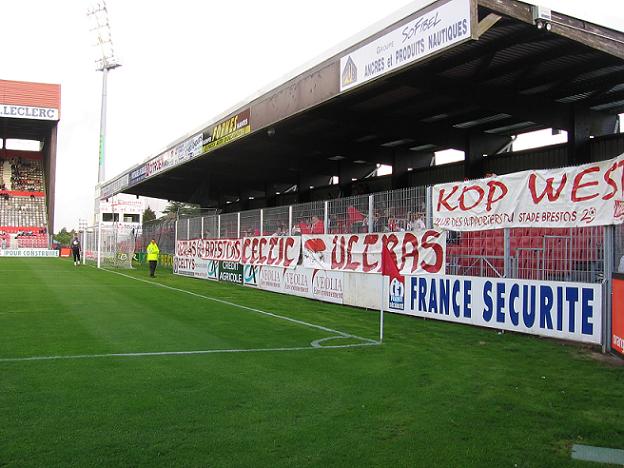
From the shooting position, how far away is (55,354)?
795 centimetres

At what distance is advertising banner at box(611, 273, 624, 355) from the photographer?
8.02 metres

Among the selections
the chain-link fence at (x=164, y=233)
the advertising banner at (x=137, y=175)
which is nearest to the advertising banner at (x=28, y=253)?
the chain-link fence at (x=164, y=233)

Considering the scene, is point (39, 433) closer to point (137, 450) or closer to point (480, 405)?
point (137, 450)

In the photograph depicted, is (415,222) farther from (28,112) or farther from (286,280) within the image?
(28,112)

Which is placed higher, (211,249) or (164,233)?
(164,233)

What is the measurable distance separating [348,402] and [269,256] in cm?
1429

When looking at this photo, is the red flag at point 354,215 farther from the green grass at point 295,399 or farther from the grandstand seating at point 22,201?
the grandstand seating at point 22,201

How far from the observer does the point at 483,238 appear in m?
11.8

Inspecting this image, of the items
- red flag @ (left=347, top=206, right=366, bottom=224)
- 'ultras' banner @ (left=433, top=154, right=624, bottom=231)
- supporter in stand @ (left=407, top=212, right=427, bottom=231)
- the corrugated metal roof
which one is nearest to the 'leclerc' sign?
the corrugated metal roof

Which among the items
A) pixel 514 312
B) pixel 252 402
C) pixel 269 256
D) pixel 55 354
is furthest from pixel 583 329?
pixel 269 256

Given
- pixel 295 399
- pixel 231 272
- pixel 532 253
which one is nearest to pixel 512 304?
pixel 532 253

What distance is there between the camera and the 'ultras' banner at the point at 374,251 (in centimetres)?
1270

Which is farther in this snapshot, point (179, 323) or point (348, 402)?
point (179, 323)

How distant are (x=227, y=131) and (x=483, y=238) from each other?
1206cm
